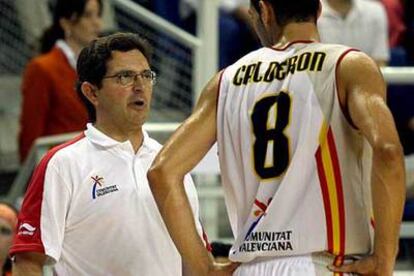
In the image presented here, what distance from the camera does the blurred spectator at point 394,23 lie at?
11625mm

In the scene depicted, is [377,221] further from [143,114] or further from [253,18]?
[143,114]

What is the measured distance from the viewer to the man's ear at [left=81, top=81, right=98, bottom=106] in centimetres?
670

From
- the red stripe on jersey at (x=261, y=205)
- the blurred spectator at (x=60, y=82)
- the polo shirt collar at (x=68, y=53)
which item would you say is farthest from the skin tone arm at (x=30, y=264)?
the polo shirt collar at (x=68, y=53)

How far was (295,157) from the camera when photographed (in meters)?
5.35

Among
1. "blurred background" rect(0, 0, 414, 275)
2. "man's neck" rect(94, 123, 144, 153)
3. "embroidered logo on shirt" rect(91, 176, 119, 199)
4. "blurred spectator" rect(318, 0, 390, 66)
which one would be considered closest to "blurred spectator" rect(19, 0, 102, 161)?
"blurred background" rect(0, 0, 414, 275)

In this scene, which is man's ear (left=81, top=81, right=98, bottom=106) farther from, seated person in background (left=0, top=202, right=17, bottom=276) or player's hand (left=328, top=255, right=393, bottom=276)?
player's hand (left=328, top=255, right=393, bottom=276)

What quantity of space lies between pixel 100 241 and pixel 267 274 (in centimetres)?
115

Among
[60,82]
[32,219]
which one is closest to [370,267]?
[32,219]

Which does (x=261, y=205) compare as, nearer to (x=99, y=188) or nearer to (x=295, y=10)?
(x=295, y=10)

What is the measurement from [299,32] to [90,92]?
148cm

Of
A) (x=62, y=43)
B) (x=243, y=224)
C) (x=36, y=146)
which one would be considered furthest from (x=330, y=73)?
(x=62, y=43)

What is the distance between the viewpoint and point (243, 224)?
5535 millimetres

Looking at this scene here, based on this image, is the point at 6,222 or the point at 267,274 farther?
the point at 6,222

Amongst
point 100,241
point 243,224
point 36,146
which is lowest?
point 36,146
